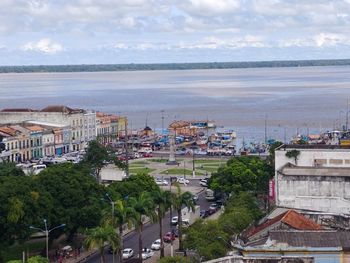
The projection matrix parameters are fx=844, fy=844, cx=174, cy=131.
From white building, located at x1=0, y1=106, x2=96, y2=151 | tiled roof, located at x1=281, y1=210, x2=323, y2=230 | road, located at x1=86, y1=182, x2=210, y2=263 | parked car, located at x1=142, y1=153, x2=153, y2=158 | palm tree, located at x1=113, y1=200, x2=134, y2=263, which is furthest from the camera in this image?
white building, located at x1=0, y1=106, x2=96, y2=151

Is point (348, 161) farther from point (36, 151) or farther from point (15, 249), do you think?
point (36, 151)

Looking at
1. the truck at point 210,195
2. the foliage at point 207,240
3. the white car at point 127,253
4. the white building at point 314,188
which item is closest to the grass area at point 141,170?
the truck at point 210,195

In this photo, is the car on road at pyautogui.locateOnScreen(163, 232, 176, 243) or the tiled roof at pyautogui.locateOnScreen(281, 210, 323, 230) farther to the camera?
the car on road at pyautogui.locateOnScreen(163, 232, 176, 243)

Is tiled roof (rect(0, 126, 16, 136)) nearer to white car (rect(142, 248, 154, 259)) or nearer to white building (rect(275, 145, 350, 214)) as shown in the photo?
white car (rect(142, 248, 154, 259))

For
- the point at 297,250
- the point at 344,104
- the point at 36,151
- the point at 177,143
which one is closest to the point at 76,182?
the point at 297,250

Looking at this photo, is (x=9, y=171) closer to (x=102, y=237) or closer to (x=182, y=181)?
(x=182, y=181)

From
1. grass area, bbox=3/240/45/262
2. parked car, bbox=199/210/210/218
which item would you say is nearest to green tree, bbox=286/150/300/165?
parked car, bbox=199/210/210/218

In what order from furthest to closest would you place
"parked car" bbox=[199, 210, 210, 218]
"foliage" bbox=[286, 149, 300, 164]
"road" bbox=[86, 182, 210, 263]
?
"parked car" bbox=[199, 210, 210, 218], "foliage" bbox=[286, 149, 300, 164], "road" bbox=[86, 182, 210, 263]

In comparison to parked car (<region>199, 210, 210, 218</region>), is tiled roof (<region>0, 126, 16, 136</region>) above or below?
above

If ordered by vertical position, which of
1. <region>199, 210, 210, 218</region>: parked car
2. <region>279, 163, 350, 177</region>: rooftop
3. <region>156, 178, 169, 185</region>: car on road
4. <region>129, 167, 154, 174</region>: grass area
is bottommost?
<region>129, 167, 154, 174</region>: grass area
